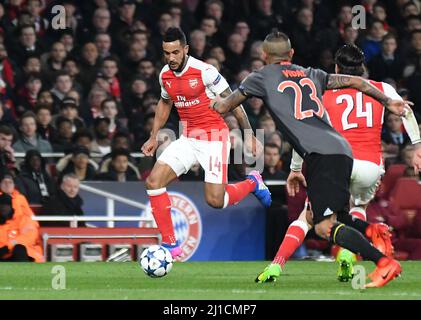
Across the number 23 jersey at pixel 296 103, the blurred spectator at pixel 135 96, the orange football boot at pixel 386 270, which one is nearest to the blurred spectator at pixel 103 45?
the blurred spectator at pixel 135 96

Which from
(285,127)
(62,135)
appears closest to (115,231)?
(62,135)

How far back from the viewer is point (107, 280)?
10992 mm

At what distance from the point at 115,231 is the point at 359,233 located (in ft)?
17.5

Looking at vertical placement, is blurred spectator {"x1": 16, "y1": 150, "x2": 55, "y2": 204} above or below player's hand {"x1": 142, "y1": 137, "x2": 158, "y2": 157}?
below

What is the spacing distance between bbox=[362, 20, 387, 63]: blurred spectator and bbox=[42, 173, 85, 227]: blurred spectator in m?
5.63

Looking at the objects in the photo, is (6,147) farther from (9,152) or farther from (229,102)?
(229,102)

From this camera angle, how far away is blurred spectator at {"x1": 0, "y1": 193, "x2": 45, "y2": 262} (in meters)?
13.7

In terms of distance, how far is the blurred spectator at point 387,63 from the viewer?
18.2 m

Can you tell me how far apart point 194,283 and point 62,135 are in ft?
18.9

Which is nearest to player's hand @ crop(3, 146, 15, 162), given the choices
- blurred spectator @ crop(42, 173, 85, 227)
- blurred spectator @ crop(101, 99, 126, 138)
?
blurred spectator @ crop(42, 173, 85, 227)

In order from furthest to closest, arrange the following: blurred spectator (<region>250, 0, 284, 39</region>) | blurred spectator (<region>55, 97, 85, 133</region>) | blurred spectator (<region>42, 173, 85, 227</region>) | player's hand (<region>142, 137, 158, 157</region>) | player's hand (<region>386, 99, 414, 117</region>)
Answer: blurred spectator (<region>250, 0, 284, 39</region>) < blurred spectator (<region>55, 97, 85, 133</region>) < blurred spectator (<region>42, 173, 85, 227</region>) < player's hand (<region>142, 137, 158, 157</region>) < player's hand (<region>386, 99, 414, 117</region>)

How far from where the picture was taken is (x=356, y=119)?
11195 mm

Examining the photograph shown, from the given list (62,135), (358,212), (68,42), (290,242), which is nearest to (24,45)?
(68,42)

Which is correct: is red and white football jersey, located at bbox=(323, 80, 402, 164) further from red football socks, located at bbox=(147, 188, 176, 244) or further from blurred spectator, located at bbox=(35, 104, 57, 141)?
blurred spectator, located at bbox=(35, 104, 57, 141)
